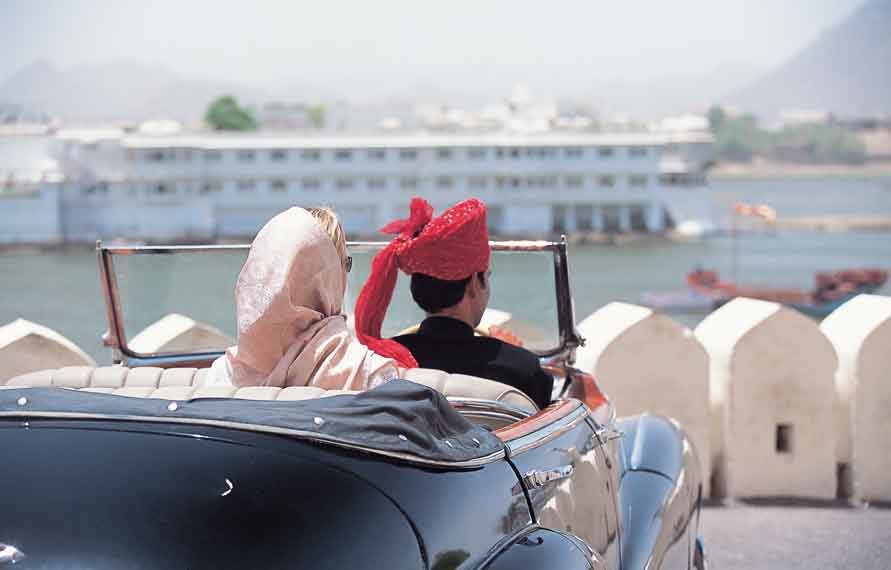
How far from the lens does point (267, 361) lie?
227cm

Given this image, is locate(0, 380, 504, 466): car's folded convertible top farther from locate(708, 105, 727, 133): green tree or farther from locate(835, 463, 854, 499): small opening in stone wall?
locate(708, 105, 727, 133): green tree

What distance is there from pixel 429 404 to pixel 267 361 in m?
0.53

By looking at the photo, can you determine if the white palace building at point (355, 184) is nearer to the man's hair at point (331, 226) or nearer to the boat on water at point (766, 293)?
the boat on water at point (766, 293)

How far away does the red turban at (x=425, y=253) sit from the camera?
8.79 ft

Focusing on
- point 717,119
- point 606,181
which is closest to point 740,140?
point 717,119

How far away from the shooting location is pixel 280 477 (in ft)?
5.09

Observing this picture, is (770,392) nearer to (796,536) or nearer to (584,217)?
(796,536)

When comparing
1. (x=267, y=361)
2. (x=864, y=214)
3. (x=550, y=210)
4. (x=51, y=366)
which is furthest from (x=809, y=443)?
(x=864, y=214)

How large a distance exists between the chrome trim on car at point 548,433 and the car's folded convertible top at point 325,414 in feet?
0.57

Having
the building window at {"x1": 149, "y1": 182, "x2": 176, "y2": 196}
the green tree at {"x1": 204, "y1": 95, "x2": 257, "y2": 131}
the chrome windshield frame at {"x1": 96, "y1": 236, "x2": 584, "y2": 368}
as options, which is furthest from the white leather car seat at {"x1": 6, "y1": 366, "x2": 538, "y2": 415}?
the green tree at {"x1": 204, "y1": 95, "x2": 257, "y2": 131}

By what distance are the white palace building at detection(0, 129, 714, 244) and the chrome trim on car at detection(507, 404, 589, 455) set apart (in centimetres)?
6966

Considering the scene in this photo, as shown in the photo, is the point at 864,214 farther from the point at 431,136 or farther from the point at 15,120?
the point at 15,120

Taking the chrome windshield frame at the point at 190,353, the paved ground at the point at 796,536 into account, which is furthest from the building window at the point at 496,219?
A: the chrome windshield frame at the point at 190,353

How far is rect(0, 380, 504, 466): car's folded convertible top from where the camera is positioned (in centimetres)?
163
